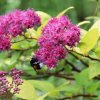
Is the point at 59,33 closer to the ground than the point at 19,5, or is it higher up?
closer to the ground

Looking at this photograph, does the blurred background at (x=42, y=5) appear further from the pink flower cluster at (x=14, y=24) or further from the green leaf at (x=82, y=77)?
the pink flower cluster at (x=14, y=24)

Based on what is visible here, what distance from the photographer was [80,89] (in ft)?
5.21

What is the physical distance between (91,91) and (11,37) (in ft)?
1.22

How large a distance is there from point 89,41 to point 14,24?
24 centimetres

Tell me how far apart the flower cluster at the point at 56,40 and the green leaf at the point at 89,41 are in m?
0.06

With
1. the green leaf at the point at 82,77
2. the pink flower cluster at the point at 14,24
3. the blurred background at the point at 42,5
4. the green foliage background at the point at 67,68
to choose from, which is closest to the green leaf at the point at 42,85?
the green foliage background at the point at 67,68

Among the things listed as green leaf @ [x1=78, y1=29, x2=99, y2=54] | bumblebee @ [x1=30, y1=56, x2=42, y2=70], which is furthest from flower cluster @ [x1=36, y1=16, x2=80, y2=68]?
bumblebee @ [x1=30, y1=56, x2=42, y2=70]

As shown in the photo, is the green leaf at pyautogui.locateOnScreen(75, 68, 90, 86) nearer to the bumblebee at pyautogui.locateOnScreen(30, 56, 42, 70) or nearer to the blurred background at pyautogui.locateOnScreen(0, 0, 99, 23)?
the bumblebee at pyautogui.locateOnScreen(30, 56, 42, 70)

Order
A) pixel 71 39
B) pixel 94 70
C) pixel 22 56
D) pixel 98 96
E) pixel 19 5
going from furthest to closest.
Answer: pixel 19 5 → pixel 22 56 → pixel 98 96 → pixel 94 70 → pixel 71 39

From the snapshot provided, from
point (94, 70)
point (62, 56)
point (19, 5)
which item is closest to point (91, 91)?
point (94, 70)

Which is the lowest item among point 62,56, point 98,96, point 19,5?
point 98,96

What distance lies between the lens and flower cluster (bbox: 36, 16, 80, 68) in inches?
48.8

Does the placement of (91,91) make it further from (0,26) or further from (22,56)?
(0,26)

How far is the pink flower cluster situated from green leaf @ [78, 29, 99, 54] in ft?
0.58
